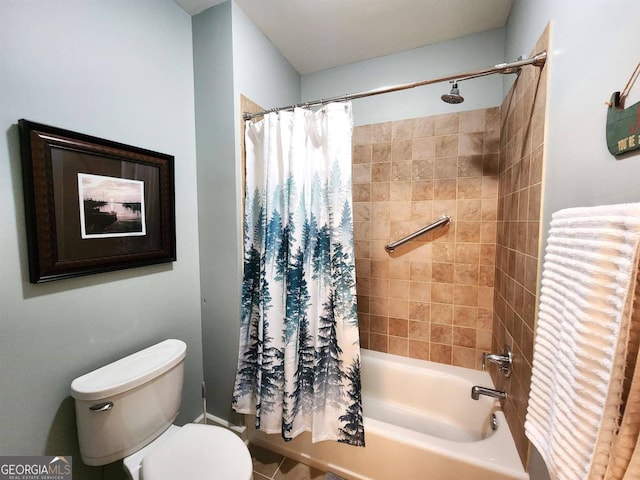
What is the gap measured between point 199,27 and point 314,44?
72 centimetres

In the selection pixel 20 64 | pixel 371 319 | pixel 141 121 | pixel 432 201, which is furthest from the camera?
pixel 371 319

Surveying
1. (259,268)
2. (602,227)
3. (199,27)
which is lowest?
(259,268)

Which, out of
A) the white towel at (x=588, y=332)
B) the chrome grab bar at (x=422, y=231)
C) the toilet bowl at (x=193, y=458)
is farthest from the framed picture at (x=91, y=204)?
the white towel at (x=588, y=332)

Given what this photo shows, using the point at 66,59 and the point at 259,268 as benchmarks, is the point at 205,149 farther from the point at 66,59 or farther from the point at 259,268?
the point at 259,268

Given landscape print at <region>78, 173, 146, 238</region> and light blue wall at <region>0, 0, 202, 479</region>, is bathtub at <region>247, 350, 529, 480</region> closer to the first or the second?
light blue wall at <region>0, 0, 202, 479</region>

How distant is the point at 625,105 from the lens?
0.56 metres

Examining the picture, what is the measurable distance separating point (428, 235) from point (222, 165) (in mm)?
1443

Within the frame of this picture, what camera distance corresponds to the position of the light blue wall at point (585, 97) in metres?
0.57

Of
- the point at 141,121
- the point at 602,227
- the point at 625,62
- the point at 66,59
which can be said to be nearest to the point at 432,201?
the point at 625,62

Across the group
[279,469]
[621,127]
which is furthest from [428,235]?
[279,469]

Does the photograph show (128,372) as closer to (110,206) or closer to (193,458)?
(193,458)

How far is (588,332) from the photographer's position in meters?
0.48

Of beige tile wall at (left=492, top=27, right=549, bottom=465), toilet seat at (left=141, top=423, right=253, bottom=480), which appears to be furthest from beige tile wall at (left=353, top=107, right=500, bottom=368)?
toilet seat at (left=141, top=423, right=253, bottom=480)

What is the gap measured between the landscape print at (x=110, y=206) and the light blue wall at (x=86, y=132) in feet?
0.58
